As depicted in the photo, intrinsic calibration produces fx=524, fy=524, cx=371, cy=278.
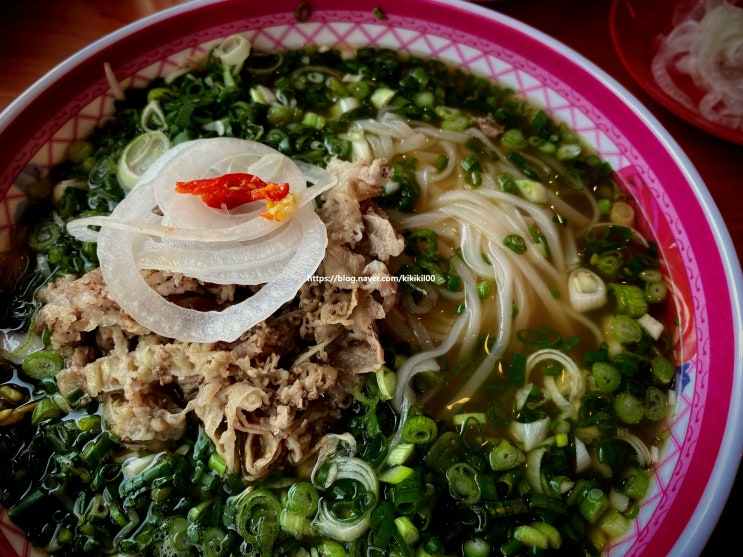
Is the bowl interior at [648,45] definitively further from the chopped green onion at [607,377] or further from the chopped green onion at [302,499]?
the chopped green onion at [302,499]

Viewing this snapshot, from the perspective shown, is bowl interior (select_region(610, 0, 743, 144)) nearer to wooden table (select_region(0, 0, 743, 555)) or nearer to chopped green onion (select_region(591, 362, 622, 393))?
wooden table (select_region(0, 0, 743, 555))

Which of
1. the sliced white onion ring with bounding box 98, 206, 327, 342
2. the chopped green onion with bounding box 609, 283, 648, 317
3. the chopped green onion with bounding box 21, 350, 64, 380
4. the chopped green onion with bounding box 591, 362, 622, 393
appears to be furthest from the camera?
the chopped green onion with bounding box 609, 283, 648, 317

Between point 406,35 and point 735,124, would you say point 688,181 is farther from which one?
point 406,35

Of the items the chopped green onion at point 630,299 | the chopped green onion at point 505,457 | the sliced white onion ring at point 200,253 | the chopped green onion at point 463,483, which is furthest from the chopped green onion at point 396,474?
the chopped green onion at point 630,299

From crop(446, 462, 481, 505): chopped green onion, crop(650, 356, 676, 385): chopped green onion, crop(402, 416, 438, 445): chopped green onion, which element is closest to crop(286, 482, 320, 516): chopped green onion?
crop(402, 416, 438, 445): chopped green onion

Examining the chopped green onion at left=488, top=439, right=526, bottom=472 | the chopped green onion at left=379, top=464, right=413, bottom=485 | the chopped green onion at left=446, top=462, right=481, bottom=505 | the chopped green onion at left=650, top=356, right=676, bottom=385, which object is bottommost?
the chopped green onion at left=379, top=464, right=413, bottom=485

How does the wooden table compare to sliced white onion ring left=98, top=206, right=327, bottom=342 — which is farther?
the wooden table
